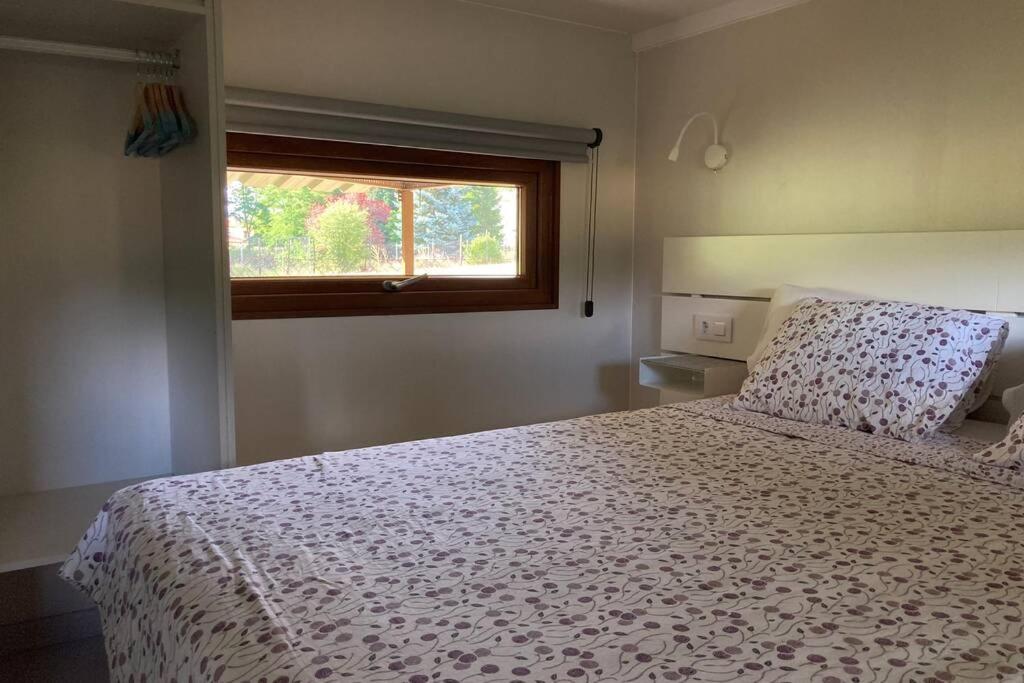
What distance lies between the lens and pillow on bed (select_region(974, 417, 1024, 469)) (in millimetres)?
1699

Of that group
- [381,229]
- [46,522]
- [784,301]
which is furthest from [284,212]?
[784,301]

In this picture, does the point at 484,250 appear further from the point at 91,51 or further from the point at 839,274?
the point at 91,51

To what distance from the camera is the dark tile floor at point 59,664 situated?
1.97m

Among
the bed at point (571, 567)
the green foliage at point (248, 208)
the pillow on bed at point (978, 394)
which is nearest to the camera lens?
the bed at point (571, 567)

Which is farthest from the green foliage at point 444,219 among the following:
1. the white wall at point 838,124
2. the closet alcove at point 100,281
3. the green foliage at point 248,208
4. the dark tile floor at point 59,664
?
the dark tile floor at point 59,664

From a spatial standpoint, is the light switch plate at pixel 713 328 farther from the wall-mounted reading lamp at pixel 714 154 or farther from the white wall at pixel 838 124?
the wall-mounted reading lamp at pixel 714 154

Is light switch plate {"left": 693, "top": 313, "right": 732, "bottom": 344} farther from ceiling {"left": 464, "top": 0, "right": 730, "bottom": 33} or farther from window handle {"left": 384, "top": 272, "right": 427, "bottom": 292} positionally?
ceiling {"left": 464, "top": 0, "right": 730, "bottom": 33}

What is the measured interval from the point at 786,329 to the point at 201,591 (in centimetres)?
183

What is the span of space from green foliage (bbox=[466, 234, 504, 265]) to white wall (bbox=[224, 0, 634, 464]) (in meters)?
0.24

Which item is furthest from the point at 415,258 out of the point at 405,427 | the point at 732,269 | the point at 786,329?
the point at 786,329

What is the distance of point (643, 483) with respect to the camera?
64.7 inches

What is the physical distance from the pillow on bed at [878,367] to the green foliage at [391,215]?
4.73ft

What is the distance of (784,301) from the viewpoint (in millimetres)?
2611

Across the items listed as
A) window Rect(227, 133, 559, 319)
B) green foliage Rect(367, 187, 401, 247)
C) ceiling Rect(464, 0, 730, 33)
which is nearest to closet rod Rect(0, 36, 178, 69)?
window Rect(227, 133, 559, 319)
